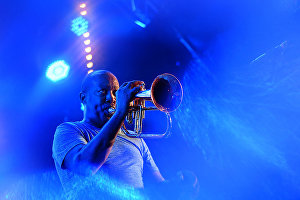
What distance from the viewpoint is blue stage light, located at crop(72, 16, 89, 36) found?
327 centimetres

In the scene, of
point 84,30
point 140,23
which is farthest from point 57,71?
point 140,23

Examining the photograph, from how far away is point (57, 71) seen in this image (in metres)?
3.15

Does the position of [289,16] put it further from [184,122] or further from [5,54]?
[5,54]

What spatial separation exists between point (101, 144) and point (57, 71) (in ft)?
5.91

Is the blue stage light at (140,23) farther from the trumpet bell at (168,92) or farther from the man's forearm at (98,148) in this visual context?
the man's forearm at (98,148)

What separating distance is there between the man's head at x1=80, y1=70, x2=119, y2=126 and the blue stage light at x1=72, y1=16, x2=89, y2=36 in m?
1.09

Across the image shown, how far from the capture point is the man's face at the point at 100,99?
2.42 m

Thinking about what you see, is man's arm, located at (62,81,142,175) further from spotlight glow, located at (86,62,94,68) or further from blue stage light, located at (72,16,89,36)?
blue stage light, located at (72,16,89,36)

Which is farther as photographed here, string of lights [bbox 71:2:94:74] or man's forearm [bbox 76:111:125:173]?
string of lights [bbox 71:2:94:74]

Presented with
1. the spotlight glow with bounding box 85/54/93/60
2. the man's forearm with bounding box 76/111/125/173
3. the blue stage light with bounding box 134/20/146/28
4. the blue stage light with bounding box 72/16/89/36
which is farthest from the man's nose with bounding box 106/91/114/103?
the blue stage light with bounding box 134/20/146/28

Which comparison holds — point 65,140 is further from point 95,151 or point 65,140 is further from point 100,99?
point 100,99

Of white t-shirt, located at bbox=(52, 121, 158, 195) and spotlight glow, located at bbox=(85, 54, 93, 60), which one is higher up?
spotlight glow, located at bbox=(85, 54, 93, 60)

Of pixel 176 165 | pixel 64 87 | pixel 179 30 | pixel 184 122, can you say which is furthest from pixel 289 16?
pixel 64 87

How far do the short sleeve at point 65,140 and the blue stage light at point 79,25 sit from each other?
171 centimetres
